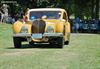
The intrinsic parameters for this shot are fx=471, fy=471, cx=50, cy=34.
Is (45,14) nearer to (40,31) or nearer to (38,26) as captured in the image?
(38,26)

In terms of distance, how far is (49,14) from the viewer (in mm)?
21484

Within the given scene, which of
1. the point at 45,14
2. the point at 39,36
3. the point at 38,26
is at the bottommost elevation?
the point at 39,36

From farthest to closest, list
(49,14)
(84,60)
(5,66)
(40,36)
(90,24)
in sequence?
(90,24) < (49,14) < (40,36) < (84,60) < (5,66)

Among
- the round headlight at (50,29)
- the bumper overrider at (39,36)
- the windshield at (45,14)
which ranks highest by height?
the windshield at (45,14)

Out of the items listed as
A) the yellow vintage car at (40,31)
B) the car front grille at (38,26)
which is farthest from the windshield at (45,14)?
the car front grille at (38,26)

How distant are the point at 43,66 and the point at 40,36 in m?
7.23

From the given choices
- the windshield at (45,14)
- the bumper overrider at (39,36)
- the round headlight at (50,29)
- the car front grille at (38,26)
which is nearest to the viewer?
the bumper overrider at (39,36)

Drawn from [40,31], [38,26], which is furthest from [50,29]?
[38,26]

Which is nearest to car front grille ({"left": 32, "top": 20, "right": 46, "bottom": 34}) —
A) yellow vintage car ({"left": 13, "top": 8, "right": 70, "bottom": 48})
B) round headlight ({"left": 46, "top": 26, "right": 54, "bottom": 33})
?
yellow vintage car ({"left": 13, "top": 8, "right": 70, "bottom": 48})

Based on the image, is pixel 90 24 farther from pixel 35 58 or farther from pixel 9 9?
pixel 35 58

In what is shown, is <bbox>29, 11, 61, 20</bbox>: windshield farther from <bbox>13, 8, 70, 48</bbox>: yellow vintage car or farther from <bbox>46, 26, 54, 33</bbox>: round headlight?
<bbox>46, 26, 54, 33</bbox>: round headlight

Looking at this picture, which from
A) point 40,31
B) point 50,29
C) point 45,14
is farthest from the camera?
point 45,14

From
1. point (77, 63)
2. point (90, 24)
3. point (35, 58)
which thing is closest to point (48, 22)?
point (35, 58)

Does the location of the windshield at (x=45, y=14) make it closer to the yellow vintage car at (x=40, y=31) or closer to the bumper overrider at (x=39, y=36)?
the yellow vintage car at (x=40, y=31)
